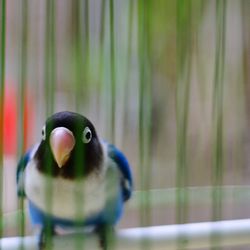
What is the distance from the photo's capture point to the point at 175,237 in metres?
0.49

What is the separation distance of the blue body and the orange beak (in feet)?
0.14

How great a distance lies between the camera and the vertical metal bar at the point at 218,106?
0.47 m

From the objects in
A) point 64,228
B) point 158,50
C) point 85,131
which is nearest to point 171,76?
point 158,50

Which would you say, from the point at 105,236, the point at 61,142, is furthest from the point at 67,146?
the point at 105,236

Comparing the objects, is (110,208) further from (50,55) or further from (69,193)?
(50,55)

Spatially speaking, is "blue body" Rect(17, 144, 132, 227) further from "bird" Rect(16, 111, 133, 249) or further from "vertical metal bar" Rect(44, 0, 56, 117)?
"vertical metal bar" Rect(44, 0, 56, 117)

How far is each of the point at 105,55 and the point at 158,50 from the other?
0.23 feet

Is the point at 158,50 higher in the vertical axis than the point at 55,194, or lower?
higher

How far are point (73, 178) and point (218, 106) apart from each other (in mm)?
200

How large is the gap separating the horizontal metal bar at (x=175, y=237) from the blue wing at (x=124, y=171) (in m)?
0.19

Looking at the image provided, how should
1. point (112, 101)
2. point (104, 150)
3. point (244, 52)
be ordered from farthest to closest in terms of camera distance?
1. point (104, 150)
2. point (244, 52)
3. point (112, 101)

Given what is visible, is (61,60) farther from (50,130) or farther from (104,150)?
(104,150)

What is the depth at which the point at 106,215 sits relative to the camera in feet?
2.18

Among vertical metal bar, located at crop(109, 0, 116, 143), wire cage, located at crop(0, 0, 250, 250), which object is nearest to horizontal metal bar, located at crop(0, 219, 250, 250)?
wire cage, located at crop(0, 0, 250, 250)
